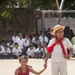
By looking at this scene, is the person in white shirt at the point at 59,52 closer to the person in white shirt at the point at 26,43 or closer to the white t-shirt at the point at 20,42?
the person in white shirt at the point at 26,43

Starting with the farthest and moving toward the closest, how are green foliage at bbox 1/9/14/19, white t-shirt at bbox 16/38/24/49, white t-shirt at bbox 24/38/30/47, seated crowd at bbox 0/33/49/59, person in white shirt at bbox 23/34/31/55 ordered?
1. green foliage at bbox 1/9/14/19
2. white t-shirt at bbox 24/38/30/47
3. white t-shirt at bbox 16/38/24/49
4. person in white shirt at bbox 23/34/31/55
5. seated crowd at bbox 0/33/49/59

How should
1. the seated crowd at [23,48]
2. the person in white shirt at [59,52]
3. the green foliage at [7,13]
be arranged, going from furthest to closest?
the green foliage at [7,13]
the seated crowd at [23,48]
the person in white shirt at [59,52]

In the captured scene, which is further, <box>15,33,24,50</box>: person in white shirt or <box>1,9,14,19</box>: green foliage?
<box>1,9,14,19</box>: green foliage

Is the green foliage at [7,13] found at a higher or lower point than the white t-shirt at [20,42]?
higher

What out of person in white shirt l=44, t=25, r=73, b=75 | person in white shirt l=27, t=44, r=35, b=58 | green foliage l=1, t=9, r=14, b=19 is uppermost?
green foliage l=1, t=9, r=14, b=19

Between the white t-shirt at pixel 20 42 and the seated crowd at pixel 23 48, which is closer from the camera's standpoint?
the seated crowd at pixel 23 48

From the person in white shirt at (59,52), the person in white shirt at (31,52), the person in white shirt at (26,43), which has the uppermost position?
the person in white shirt at (59,52)

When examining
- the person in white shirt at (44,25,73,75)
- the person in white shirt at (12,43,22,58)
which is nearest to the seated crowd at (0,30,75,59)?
the person in white shirt at (12,43,22,58)

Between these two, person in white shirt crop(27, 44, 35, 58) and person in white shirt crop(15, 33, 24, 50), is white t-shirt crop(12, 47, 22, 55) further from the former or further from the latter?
person in white shirt crop(15, 33, 24, 50)

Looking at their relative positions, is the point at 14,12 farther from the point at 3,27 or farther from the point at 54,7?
the point at 54,7

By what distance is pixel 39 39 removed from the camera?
19219 millimetres

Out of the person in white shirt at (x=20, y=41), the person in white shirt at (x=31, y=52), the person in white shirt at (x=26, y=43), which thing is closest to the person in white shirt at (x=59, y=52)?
the person in white shirt at (x=31, y=52)

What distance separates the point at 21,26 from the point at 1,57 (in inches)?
198

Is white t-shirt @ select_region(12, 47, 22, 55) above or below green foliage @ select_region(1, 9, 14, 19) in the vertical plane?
below
